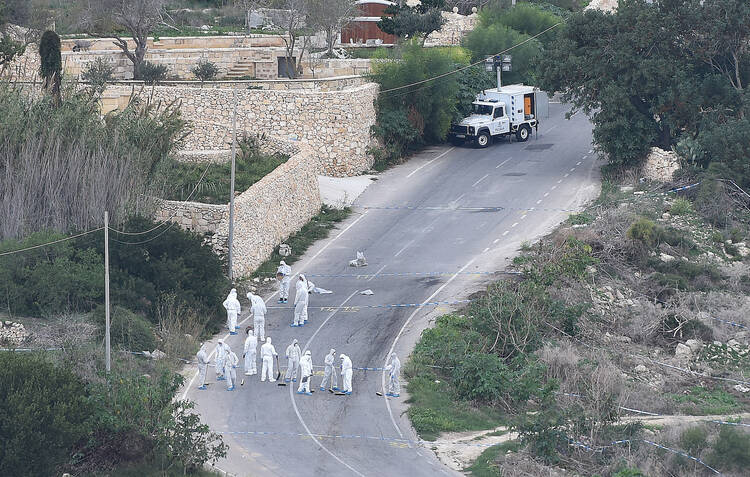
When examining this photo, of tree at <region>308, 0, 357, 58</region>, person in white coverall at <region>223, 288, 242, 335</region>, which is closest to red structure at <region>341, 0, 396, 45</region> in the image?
tree at <region>308, 0, 357, 58</region>

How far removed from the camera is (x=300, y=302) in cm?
3103

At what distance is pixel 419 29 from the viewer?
56062 millimetres

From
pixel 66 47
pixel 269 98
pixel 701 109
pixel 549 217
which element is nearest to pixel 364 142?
pixel 269 98

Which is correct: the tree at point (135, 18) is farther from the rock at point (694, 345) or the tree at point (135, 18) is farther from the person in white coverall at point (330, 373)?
the rock at point (694, 345)

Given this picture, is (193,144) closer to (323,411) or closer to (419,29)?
(419,29)

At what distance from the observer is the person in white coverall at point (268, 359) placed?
27.4 m

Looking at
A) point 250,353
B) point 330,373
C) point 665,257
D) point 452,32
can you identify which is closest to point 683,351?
point 665,257

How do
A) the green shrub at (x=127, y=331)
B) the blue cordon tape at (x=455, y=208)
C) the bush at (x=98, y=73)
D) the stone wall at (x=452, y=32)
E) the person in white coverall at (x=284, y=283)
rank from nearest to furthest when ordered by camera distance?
the green shrub at (x=127, y=331), the person in white coverall at (x=284, y=283), the blue cordon tape at (x=455, y=208), the bush at (x=98, y=73), the stone wall at (x=452, y=32)

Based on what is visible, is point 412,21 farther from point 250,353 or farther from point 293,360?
point 293,360

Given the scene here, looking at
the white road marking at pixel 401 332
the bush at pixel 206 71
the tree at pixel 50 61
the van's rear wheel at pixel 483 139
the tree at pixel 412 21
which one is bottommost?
the white road marking at pixel 401 332

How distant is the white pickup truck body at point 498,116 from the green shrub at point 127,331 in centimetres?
2252

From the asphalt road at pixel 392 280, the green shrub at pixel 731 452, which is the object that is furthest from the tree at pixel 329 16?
the green shrub at pixel 731 452

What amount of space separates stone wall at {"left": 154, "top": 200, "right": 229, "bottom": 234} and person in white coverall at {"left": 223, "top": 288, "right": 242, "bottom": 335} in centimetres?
449

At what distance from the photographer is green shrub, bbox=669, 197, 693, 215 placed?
130ft
